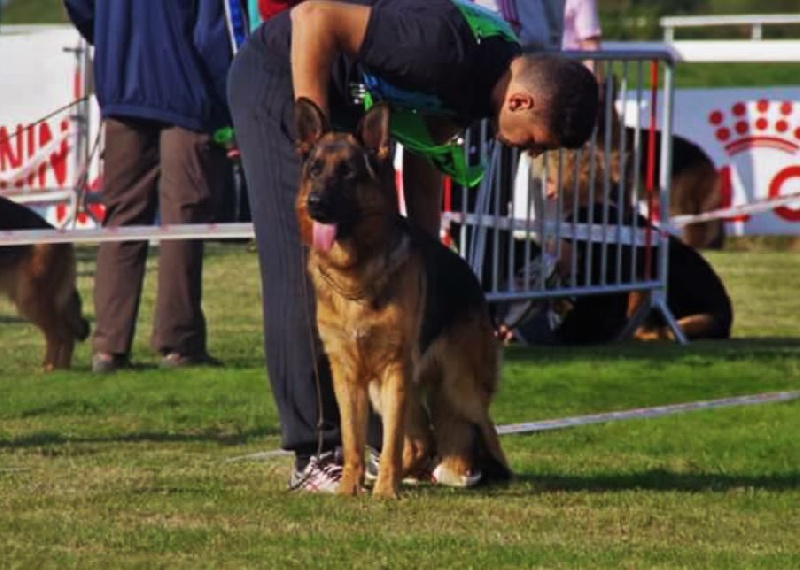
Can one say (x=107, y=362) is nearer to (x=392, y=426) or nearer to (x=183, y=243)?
(x=183, y=243)

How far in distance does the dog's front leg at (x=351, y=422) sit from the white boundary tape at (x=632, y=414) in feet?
3.43

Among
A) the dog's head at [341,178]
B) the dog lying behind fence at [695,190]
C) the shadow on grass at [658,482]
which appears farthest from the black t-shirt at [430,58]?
the dog lying behind fence at [695,190]

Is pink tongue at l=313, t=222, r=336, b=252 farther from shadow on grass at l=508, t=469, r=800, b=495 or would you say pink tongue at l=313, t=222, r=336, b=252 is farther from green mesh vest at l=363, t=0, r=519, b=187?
shadow on grass at l=508, t=469, r=800, b=495

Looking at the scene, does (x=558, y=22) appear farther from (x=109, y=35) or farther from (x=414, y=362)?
(x=414, y=362)

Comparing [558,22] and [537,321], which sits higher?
[558,22]

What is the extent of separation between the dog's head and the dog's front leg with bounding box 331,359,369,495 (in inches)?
15.7

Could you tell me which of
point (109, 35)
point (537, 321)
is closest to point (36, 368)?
point (109, 35)

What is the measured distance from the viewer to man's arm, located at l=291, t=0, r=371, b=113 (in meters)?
6.08

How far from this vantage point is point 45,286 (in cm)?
1070

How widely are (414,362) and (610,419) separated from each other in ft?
7.52

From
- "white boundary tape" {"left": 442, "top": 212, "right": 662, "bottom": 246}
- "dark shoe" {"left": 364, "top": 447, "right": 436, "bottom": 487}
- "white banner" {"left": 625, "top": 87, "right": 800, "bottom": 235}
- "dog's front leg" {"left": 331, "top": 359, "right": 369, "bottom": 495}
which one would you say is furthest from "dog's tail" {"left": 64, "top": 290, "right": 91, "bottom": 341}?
"white banner" {"left": 625, "top": 87, "right": 800, "bottom": 235}

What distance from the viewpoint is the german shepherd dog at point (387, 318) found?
6.20 metres

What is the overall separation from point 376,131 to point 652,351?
5351mm

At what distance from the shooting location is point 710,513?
248 inches
